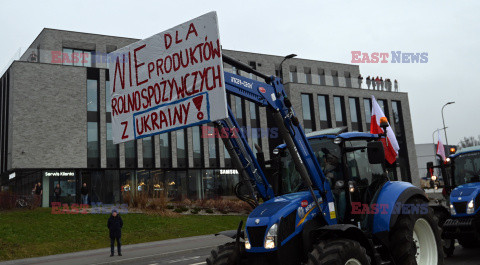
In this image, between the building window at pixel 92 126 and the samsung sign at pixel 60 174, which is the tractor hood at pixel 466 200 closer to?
the building window at pixel 92 126

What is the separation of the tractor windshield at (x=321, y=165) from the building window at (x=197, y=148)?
36788 millimetres

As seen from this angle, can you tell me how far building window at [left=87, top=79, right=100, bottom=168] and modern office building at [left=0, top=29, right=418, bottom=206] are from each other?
0.08 meters

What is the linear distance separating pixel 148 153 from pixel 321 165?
3583 cm

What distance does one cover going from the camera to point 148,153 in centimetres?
4069

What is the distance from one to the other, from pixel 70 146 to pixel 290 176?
111ft

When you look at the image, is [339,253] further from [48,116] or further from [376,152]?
[48,116]

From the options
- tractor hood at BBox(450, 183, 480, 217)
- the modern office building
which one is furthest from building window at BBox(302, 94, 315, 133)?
tractor hood at BBox(450, 183, 480, 217)

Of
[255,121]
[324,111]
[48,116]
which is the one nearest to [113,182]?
[48,116]

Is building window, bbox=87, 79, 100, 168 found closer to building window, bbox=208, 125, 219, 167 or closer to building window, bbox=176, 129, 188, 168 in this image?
building window, bbox=176, 129, 188, 168

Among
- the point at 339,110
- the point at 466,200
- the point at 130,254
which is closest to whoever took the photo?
the point at 466,200

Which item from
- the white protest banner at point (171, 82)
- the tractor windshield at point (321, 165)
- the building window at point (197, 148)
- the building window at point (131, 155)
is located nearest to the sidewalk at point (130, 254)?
the white protest banner at point (171, 82)

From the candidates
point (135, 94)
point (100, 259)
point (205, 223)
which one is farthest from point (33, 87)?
point (135, 94)

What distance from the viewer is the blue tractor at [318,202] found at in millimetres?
5465

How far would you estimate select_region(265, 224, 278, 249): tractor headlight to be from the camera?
5362 millimetres
